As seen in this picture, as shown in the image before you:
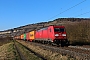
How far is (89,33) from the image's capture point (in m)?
45.5

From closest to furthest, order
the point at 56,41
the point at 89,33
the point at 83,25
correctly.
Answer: the point at 56,41 → the point at 89,33 → the point at 83,25

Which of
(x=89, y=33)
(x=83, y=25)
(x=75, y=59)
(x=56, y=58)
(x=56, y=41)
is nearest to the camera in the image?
(x=75, y=59)

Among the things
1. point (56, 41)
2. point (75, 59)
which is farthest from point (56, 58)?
point (56, 41)

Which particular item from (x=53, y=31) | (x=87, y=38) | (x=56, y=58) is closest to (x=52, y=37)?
(x=53, y=31)

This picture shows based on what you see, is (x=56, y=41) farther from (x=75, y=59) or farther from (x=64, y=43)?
(x=75, y=59)

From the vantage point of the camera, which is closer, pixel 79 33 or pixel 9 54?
pixel 9 54

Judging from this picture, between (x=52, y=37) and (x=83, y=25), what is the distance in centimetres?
1494

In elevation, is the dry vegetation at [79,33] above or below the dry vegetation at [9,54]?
above

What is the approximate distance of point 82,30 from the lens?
48.2 metres

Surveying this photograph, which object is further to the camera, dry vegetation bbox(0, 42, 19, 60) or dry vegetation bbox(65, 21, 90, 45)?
dry vegetation bbox(65, 21, 90, 45)

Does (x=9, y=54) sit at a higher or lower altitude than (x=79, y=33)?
lower

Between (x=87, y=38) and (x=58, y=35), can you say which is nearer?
(x=58, y=35)

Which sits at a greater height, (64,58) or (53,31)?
(53,31)

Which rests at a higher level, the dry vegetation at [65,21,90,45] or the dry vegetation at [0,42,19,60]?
the dry vegetation at [65,21,90,45]
